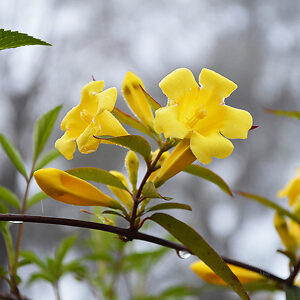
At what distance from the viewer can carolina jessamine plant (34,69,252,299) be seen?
1.74ft

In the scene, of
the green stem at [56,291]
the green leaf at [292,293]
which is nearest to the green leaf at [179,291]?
the green stem at [56,291]

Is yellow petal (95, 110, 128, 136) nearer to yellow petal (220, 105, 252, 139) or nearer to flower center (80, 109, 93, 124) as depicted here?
flower center (80, 109, 93, 124)

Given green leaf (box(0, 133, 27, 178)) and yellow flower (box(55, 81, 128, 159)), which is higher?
yellow flower (box(55, 81, 128, 159))

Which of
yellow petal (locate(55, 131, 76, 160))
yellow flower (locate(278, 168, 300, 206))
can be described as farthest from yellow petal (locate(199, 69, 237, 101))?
yellow flower (locate(278, 168, 300, 206))

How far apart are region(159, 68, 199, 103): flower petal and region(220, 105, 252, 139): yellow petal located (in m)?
0.07

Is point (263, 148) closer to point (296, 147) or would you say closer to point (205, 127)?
point (296, 147)

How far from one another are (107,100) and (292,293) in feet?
1.41

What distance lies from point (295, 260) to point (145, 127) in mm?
392

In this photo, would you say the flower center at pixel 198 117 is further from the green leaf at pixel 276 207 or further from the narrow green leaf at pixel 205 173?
the green leaf at pixel 276 207

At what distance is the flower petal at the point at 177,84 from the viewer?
22.1 inches

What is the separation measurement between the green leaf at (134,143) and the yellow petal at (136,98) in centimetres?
9

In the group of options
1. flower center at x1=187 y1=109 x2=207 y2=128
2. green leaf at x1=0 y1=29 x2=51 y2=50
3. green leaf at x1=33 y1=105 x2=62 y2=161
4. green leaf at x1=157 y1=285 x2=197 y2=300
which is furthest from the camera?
green leaf at x1=157 y1=285 x2=197 y2=300

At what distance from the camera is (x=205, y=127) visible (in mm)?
603

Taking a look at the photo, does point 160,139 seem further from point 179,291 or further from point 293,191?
point 179,291
